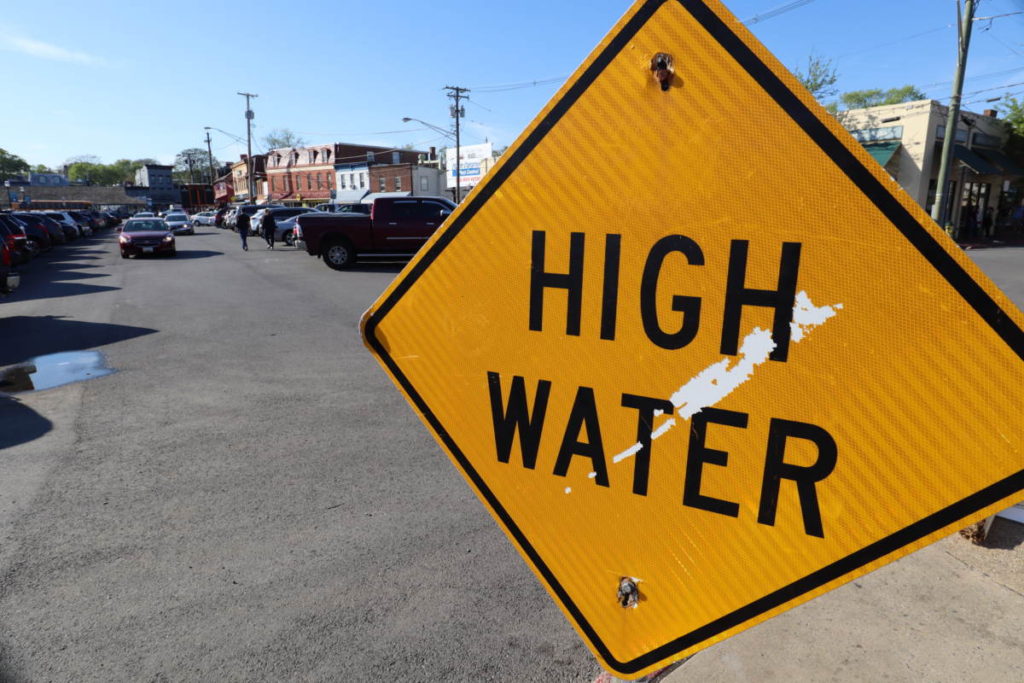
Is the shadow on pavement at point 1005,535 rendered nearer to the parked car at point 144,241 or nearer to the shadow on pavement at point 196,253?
the shadow on pavement at point 196,253

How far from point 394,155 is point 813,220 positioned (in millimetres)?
75210

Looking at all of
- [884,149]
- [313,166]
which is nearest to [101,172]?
[313,166]

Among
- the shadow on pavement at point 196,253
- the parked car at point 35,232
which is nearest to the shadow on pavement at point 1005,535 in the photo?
the shadow on pavement at point 196,253

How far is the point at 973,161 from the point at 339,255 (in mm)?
30332

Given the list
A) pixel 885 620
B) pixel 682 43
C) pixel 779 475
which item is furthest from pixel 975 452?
pixel 885 620

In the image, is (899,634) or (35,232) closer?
(899,634)

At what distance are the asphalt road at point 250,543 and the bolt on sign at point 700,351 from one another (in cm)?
160

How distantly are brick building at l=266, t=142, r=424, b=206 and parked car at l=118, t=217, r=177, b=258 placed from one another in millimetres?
43020

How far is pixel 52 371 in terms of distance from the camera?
743 cm

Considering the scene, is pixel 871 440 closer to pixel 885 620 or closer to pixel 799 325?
pixel 799 325

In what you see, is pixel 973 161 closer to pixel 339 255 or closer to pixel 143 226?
pixel 339 255

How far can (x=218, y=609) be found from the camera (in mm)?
2994

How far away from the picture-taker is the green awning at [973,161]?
1139 inches

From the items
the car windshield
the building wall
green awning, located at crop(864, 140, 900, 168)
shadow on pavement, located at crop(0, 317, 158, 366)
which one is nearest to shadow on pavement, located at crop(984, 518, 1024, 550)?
shadow on pavement, located at crop(0, 317, 158, 366)
